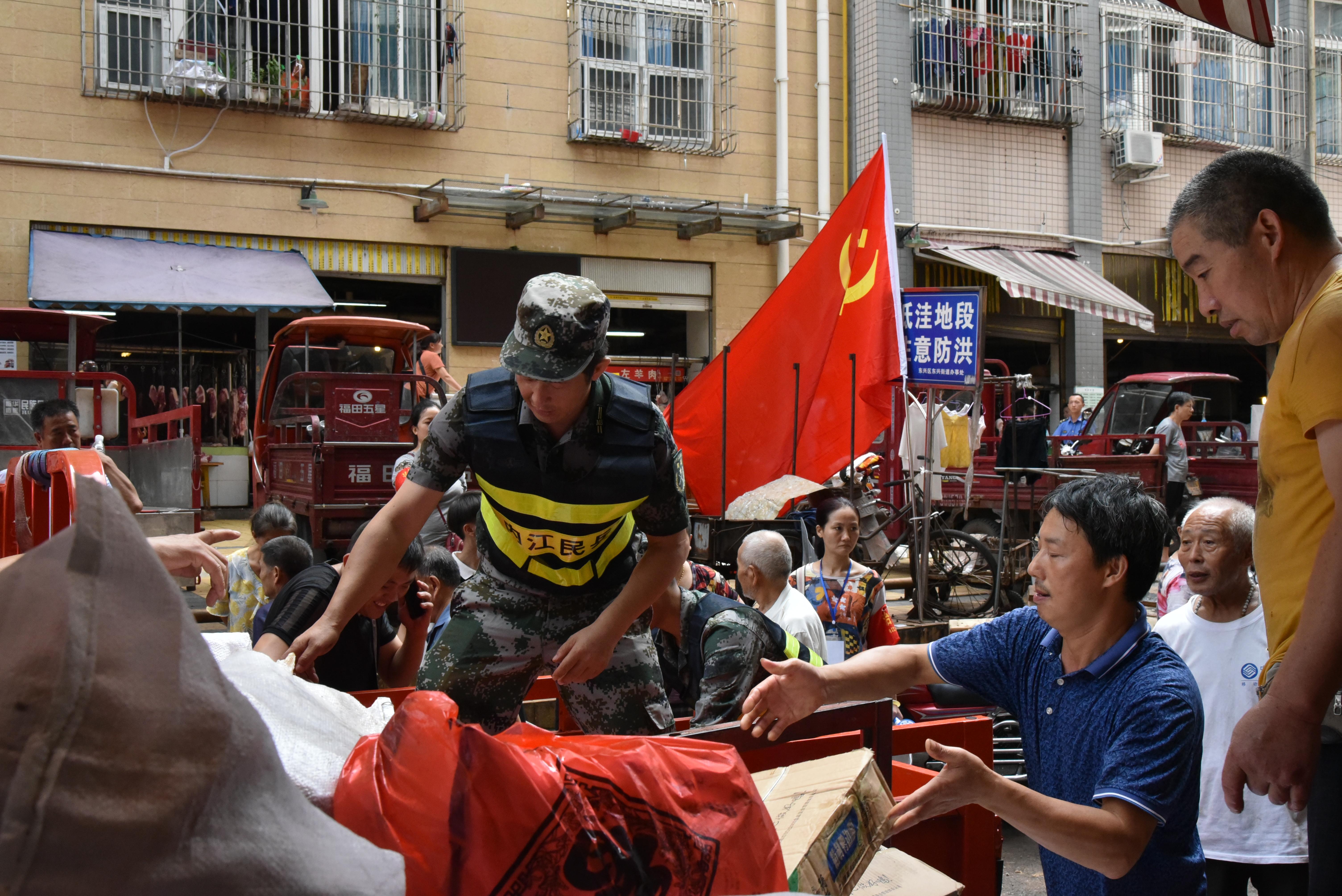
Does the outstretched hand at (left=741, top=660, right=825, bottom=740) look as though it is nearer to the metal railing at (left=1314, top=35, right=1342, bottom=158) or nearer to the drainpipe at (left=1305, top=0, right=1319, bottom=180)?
the drainpipe at (left=1305, top=0, right=1319, bottom=180)

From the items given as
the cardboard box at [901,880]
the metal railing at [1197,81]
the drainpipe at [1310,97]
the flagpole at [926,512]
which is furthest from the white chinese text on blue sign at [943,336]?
the drainpipe at [1310,97]

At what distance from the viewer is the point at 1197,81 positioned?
62.5 ft

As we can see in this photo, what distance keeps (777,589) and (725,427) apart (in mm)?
3679

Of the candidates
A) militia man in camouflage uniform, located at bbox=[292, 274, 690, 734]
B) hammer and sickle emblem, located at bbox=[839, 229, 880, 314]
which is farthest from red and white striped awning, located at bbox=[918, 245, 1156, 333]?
militia man in camouflage uniform, located at bbox=[292, 274, 690, 734]

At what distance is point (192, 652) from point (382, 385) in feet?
30.4

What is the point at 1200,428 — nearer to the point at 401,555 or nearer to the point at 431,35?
the point at 431,35

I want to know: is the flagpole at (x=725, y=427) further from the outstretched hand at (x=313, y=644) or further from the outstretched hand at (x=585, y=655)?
the outstretched hand at (x=313, y=644)

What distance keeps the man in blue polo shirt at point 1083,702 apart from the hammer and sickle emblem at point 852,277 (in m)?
5.55

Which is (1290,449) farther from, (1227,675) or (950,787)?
(1227,675)

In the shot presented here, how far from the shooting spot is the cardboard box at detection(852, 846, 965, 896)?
2377mm

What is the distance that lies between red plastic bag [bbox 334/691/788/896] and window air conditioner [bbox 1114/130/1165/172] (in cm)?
1814

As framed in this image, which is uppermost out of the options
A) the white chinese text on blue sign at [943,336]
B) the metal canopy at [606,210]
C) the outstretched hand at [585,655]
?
the metal canopy at [606,210]

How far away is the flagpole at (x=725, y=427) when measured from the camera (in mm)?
8367

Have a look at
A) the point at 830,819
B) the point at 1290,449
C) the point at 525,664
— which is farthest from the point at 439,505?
the point at 1290,449
